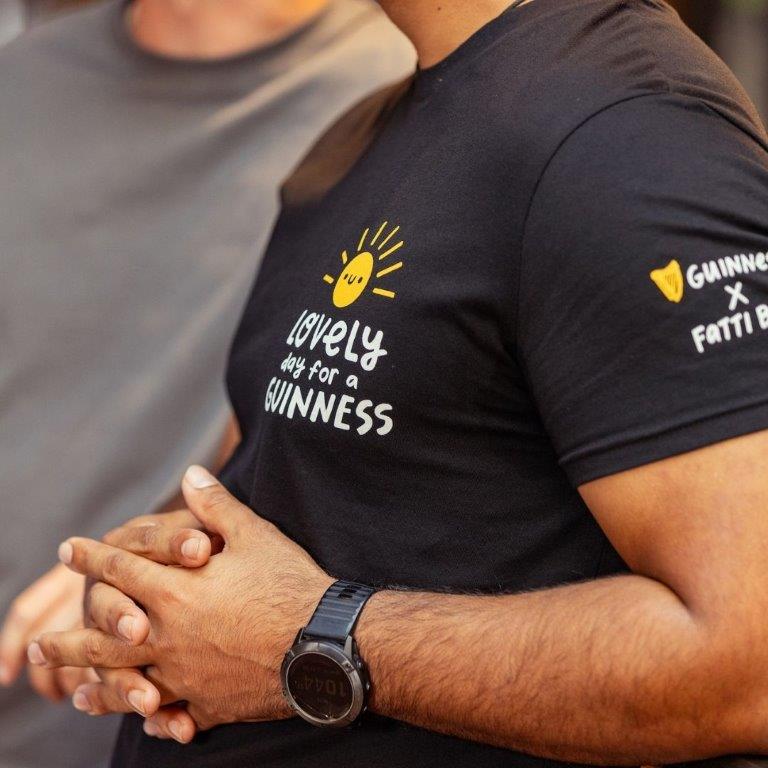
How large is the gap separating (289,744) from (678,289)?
0.65 metres

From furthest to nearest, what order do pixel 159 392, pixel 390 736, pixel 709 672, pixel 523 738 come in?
1. pixel 159 392
2. pixel 390 736
3. pixel 523 738
4. pixel 709 672

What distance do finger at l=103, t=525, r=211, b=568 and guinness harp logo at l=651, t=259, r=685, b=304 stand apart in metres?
0.56

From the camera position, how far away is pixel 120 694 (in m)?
1.25

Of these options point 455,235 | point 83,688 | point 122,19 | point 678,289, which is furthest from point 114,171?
point 678,289

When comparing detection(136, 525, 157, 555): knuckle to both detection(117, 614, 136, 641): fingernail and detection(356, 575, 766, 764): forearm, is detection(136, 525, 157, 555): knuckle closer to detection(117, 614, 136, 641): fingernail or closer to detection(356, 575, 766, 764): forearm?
detection(117, 614, 136, 641): fingernail

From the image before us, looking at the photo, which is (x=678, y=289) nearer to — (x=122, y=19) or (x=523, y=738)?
(x=523, y=738)

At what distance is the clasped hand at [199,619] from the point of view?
1.11 m

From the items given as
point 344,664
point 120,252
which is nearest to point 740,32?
point 120,252

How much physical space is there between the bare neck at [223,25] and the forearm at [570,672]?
4.97ft

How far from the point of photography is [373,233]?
1138mm

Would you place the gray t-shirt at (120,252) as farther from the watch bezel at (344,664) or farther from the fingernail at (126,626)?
the watch bezel at (344,664)

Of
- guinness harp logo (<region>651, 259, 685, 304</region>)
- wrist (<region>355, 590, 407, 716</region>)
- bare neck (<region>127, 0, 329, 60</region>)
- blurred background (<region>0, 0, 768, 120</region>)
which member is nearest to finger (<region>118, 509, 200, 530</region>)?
wrist (<region>355, 590, 407, 716</region>)

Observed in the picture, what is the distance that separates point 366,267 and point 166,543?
15.6 inches

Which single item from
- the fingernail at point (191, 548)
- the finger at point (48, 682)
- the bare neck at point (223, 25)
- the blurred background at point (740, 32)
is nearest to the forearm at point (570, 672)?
the fingernail at point (191, 548)
